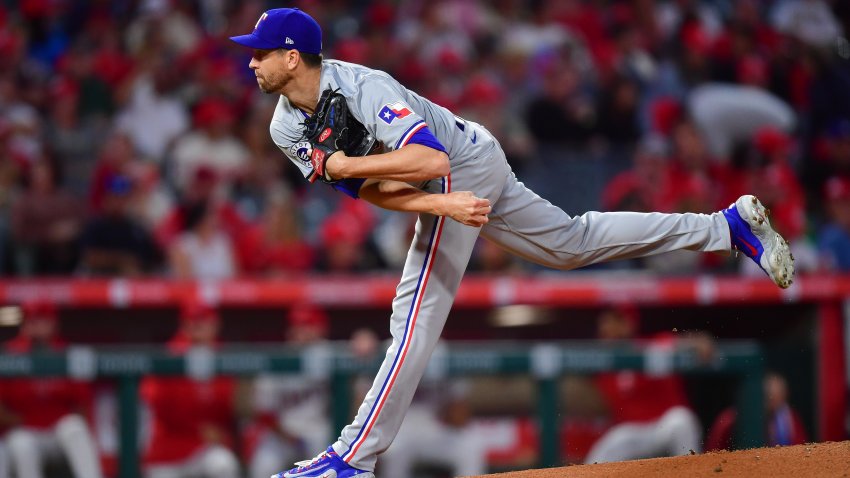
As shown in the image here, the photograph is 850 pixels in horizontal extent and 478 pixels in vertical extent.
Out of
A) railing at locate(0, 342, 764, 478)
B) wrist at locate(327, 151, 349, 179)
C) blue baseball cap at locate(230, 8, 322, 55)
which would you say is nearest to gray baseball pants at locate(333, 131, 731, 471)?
wrist at locate(327, 151, 349, 179)

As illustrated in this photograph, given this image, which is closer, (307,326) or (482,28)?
(307,326)

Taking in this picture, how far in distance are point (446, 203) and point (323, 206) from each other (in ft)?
14.4

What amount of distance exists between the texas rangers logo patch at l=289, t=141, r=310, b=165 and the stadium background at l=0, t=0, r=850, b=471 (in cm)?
274

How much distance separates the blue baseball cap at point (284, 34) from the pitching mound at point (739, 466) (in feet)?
5.84

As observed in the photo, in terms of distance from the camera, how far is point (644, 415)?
21.0 ft

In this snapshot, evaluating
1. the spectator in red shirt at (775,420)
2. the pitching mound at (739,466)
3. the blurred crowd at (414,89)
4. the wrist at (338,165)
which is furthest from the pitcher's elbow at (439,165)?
the blurred crowd at (414,89)

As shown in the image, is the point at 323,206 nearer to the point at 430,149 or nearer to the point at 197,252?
the point at 197,252

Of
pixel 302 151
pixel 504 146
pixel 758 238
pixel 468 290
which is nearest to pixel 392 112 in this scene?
pixel 302 151

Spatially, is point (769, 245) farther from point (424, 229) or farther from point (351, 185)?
point (351, 185)

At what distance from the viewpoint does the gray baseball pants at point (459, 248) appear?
12.9 ft

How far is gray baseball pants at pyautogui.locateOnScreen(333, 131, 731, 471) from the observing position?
3.92 m

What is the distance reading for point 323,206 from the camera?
7.95 metres

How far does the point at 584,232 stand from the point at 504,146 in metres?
4.30

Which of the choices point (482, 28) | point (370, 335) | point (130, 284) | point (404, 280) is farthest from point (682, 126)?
point (404, 280)
